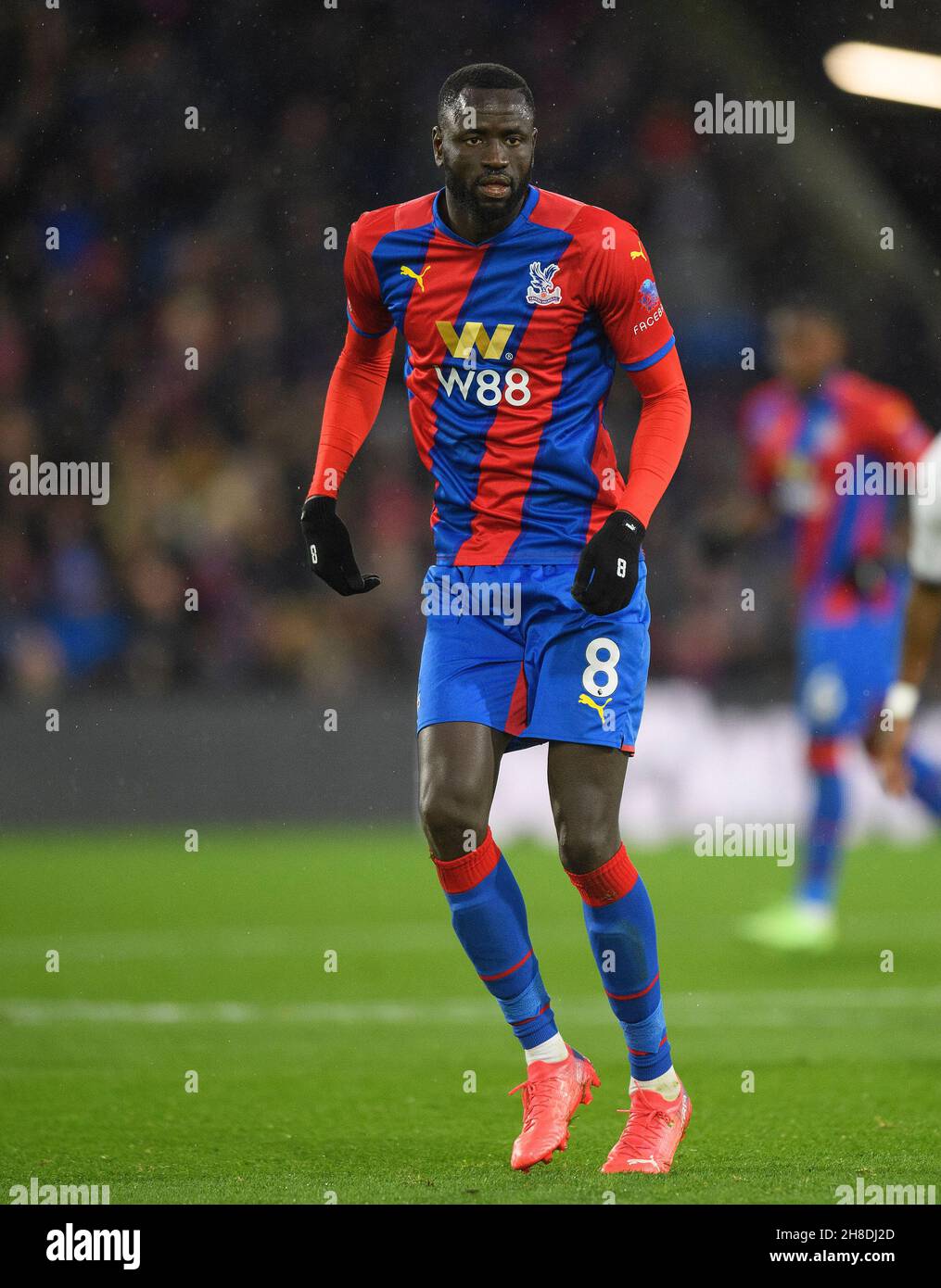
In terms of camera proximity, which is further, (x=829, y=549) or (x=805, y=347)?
(x=829, y=549)

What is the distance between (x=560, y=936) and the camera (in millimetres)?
8273

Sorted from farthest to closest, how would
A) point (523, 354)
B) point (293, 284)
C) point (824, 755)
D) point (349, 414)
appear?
1. point (293, 284)
2. point (824, 755)
3. point (349, 414)
4. point (523, 354)

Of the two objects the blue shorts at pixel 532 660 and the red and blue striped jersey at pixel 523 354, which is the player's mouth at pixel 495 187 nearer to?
the red and blue striped jersey at pixel 523 354

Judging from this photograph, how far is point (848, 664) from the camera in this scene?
26.4 feet

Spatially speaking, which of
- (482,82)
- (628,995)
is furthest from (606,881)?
(482,82)

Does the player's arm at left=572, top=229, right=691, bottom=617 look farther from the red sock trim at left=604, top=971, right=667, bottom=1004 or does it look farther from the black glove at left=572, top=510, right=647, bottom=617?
the red sock trim at left=604, top=971, right=667, bottom=1004

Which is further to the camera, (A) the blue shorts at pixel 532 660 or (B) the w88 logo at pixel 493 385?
(B) the w88 logo at pixel 493 385

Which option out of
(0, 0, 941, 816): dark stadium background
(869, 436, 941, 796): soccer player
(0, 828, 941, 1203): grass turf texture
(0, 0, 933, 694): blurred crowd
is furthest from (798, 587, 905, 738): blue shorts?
(0, 0, 933, 694): blurred crowd

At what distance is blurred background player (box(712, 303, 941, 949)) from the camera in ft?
25.9

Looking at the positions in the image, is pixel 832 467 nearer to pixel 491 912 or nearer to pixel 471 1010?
pixel 471 1010

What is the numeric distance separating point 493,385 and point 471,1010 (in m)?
3.01

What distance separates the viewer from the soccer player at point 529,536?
160 inches

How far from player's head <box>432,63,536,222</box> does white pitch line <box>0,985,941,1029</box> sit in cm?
309

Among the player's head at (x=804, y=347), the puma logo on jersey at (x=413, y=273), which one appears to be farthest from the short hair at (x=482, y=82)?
the player's head at (x=804, y=347)
